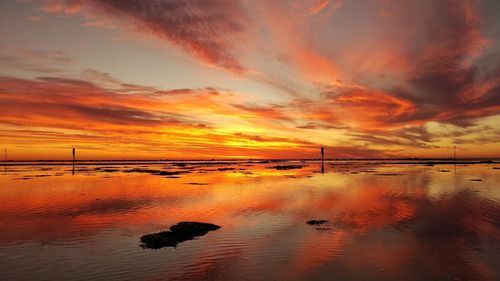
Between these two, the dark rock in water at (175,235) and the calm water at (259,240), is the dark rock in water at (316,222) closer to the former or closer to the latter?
the calm water at (259,240)

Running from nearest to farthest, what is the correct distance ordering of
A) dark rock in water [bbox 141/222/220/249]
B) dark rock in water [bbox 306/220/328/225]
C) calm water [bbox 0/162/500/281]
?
calm water [bbox 0/162/500/281] → dark rock in water [bbox 141/222/220/249] → dark rock in water [bbox 306/220/328/225]

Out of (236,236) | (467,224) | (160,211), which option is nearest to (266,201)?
(160,211)

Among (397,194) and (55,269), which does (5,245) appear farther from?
(397,194)

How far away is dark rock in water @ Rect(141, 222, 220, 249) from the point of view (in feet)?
66.7

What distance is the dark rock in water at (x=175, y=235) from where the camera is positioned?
66.7ft

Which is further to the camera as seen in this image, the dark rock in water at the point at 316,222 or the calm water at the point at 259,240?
the dark rock in water at the point at 316,222

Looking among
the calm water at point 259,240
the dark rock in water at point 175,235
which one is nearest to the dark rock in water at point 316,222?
the calm water at point 259,240

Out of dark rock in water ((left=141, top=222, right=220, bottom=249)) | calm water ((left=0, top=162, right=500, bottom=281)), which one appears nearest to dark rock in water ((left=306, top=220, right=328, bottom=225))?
calm water ((left=0, top=162, right=500, bottom=281))

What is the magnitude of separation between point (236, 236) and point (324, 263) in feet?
23.0

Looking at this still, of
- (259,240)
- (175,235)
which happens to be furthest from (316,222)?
(175,235)

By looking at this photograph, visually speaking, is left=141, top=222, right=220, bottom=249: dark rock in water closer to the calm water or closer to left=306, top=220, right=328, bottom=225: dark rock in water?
the calm water

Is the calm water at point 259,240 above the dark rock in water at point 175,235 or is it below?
below

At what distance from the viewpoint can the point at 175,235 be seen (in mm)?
22141

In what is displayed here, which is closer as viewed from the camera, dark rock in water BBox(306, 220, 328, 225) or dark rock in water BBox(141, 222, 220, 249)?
dark rock in water BBox(141, 222, 220, 249)
